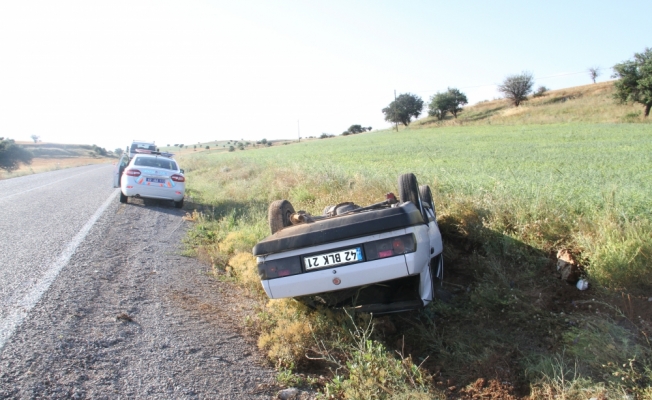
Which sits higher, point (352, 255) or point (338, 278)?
point (352, 255)

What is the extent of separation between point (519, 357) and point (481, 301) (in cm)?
97

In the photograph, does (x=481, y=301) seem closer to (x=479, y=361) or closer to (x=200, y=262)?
(x=479, y=361)

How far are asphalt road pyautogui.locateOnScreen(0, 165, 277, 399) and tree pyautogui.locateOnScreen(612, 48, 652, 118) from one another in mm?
45269

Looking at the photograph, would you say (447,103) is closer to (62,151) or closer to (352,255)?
(62,151)

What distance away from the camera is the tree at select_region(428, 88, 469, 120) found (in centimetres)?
7944

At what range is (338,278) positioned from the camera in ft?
12.8

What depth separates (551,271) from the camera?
5.07 metres

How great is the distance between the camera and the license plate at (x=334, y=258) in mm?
3916

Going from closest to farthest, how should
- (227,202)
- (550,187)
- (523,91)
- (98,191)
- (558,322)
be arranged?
(558,322)
(550,187)
(227,202)
(98,191)
(523,91)

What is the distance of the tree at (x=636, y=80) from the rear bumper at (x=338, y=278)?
45.6 meters

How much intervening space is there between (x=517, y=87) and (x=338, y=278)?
3304 inches

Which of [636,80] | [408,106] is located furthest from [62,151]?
[636,80]

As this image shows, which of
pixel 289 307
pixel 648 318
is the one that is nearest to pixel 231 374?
pixel 289 307

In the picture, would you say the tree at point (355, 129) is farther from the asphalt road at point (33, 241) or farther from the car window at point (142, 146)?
the asphalt road at point (33, 241)
